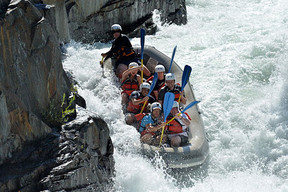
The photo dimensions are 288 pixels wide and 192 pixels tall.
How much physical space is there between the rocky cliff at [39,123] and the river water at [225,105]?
2.65ft

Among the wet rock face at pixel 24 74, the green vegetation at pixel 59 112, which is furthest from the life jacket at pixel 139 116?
the wet rock face at pixel 24 74

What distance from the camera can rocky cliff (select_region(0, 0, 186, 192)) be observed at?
3.44 metres

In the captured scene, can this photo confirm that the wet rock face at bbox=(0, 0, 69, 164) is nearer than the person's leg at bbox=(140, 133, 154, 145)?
Yes

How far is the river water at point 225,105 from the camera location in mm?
5391

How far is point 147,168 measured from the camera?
511 centimetres

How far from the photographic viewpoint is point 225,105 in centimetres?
754

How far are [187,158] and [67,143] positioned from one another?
204cm

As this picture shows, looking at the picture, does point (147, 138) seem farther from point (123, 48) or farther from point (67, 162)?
point (123, 48)

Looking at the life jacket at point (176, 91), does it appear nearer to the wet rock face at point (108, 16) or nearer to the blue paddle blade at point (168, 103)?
the blue paddle blade at point (168, 103)

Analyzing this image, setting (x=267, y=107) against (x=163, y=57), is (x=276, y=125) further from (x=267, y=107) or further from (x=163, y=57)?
(x=163, y=57)

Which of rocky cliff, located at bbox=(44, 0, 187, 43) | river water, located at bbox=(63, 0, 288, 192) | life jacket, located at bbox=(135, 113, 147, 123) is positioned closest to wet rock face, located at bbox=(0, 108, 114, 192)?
river water, located at bbox=(63, 0, 288, 192)

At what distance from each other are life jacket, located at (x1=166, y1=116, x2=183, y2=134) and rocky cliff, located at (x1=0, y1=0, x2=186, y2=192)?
1.17 meters

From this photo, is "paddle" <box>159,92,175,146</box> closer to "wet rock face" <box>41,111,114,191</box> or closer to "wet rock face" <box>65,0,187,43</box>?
"wet rock face" <box>41,111,114,191</box>

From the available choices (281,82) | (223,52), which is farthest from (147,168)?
(223,52)
